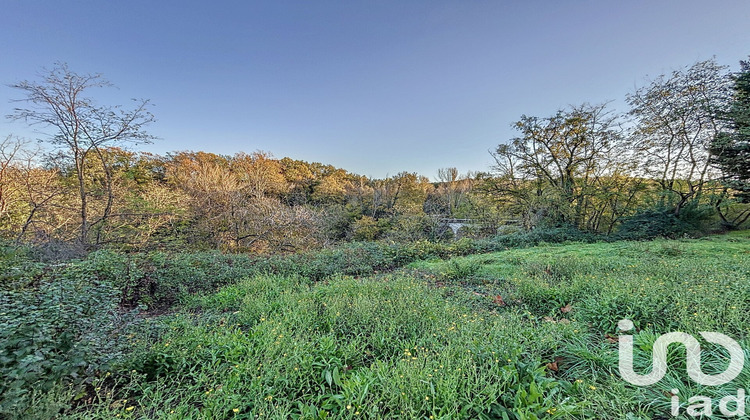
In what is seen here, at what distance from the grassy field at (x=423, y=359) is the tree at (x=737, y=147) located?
347 inches

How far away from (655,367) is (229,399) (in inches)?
106

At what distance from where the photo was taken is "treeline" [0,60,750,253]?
16.4 ft

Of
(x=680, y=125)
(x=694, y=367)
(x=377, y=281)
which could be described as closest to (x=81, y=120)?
(x=377, y=281)

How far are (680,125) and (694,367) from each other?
12.9 meters

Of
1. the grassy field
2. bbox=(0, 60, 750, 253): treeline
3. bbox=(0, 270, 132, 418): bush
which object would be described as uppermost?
bbox=(0, 60, 750, 253): treeline

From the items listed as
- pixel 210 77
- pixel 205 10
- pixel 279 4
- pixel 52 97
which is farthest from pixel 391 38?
pixel 52 97

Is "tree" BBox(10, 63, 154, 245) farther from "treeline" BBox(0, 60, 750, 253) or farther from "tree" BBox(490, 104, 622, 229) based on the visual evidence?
"tree" BBox(490, 104, 622, 229)

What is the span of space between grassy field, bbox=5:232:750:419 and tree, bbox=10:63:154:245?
5163 mm

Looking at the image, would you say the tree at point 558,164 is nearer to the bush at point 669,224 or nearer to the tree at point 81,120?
the bush at point 669,224

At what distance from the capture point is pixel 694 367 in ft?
5.11

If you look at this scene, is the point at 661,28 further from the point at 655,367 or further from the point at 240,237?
the point at 240,237

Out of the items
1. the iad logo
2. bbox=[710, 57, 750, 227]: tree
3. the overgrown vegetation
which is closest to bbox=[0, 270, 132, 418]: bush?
the overgrown vegetation

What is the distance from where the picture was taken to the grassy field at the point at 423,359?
4.52 ft

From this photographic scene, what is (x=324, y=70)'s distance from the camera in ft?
30.5
